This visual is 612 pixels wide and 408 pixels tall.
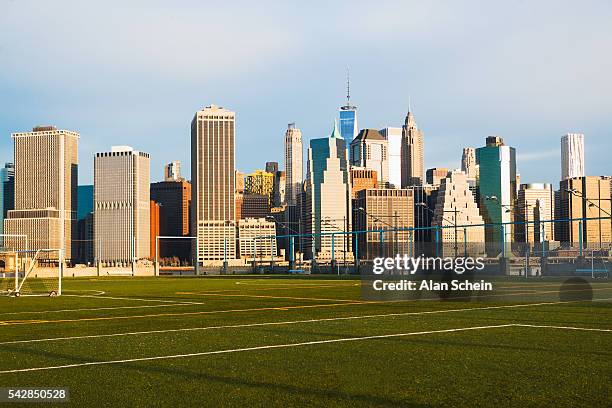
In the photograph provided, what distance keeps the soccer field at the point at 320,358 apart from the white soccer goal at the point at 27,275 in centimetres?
1461

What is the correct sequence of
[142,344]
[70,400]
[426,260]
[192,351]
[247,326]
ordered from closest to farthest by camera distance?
[70,400] < [192,351] < [142,344] < [247,326] < [426,260]

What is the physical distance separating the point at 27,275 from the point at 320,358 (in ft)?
94.5

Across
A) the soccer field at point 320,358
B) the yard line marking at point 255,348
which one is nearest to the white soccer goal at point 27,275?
the soccer field at point 320,358

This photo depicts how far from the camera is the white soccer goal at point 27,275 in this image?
33.7m

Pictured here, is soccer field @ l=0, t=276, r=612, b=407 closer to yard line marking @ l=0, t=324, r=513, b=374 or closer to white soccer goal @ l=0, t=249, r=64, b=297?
A: yard line marking @ l=0, t=324, r=513, b=374

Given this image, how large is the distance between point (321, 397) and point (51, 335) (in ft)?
27.4

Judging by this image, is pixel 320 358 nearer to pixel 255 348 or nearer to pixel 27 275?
pixel 255 348

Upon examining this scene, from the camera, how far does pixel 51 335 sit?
1484 cm

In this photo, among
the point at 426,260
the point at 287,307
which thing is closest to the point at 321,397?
the point at 287,307

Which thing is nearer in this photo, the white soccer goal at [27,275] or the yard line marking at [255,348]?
the yard line marking at [255,348]

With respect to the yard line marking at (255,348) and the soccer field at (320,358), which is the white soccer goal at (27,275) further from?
the yard line marking at (255,348)

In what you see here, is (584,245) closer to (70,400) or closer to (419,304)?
(419,304)

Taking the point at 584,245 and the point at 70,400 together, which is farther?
the point at 584,245

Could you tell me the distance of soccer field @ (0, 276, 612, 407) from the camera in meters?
8.30
